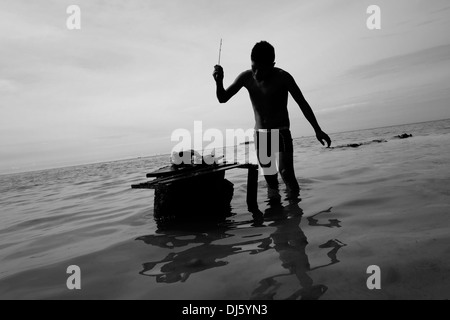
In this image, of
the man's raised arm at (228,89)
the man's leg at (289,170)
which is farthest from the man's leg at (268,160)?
the man's raised arm at (228,89)

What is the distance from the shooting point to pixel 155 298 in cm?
202

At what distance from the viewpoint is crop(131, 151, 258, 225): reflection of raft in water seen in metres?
3.97

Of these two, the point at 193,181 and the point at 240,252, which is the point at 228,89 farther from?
the point at 240,252

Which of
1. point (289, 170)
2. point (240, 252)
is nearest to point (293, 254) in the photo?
point (240, 252)

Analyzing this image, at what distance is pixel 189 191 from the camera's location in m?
4.08

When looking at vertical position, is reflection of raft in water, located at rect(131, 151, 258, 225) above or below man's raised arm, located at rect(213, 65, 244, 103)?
below

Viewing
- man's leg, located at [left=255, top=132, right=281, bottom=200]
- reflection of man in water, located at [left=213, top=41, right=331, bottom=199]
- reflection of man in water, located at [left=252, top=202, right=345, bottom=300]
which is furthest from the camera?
man's leg, located at [left=255, top=132, right=281, bottom=200]

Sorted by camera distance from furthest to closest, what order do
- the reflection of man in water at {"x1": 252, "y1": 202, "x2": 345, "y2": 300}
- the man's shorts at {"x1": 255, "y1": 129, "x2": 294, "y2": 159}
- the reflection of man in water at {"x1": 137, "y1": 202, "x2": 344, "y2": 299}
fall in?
the man's shorts at {"x1": 255, "y1": 129, "x2": 294, "y2": 159}, the reflection of man in water at {"x1": 137, "y1": 202, "x2": 344, "y2": 299}, the reflection of man in water at {"x1": 252, "y1": 202, "x2": 345, "y2": 300}

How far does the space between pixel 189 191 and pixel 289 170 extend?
174 centimetres

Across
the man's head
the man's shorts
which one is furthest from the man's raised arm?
the man's shorts

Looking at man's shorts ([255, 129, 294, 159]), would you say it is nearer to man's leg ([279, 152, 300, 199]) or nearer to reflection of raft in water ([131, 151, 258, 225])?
man's leg ([279, 152, 300, 199])
